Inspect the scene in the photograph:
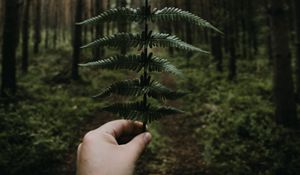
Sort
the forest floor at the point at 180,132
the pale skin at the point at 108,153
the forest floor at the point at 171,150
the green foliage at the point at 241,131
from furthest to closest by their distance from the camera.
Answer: the forest floor at the point at 171,150 → the forest floor at the point at 180,132 → the green foliage at the point at 241,131 → the pale skin at the point at 108,153

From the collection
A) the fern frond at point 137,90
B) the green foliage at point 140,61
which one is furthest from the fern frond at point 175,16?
the fern frond at point 137,90

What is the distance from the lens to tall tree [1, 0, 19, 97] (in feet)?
42.4

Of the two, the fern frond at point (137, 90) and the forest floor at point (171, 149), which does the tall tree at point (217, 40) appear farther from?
the fern frond at point (137, 90)

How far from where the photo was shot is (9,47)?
512 inches

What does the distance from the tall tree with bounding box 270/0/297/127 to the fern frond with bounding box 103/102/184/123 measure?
8.81 m

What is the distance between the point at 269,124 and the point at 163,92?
937cm

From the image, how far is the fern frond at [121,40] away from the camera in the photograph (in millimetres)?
1521

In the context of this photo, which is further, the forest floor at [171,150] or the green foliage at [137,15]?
the forest floor at [171,150]

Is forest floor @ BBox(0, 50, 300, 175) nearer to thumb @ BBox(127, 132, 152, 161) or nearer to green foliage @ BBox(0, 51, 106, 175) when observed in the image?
green foliage @ BBox(0, 51, 106, 175)

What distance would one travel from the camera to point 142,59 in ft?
5.04

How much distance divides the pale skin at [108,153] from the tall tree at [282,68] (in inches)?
351

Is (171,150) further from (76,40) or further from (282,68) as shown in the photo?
(76,40)

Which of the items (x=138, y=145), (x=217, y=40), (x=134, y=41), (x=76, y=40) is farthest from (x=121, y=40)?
(x=217, y=40)

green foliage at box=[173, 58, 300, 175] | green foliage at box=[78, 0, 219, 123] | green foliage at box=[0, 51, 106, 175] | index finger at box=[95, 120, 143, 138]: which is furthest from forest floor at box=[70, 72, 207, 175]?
green foliage at box=[78, 0, 219, 123]
